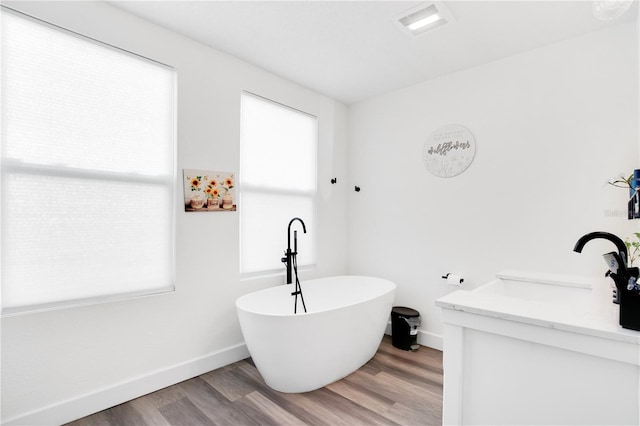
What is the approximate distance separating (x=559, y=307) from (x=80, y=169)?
8.75 feet

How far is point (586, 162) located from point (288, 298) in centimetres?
268

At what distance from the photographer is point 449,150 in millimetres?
3061

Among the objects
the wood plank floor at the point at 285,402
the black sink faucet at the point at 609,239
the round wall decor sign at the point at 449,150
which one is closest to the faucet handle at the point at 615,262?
the black sink faucet at the point at 609,239

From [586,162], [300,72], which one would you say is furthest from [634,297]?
[300,72]

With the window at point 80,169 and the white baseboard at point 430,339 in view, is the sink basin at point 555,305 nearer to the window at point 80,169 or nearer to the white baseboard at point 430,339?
the white baseboard at point 430,339

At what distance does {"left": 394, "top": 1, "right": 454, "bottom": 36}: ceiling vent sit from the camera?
209cm

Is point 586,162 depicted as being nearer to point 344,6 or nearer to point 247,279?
point 344,6

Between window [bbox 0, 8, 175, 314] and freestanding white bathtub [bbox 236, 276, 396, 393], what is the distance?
797 mm

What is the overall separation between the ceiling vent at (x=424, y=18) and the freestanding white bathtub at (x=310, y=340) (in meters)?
2.10

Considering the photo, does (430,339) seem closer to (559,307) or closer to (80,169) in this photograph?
(559,307)

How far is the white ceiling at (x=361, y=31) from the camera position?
211cm

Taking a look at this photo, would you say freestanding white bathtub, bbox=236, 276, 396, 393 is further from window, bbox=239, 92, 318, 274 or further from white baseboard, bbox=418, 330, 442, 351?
white baseboard, bbox=418, 330, 442, 351

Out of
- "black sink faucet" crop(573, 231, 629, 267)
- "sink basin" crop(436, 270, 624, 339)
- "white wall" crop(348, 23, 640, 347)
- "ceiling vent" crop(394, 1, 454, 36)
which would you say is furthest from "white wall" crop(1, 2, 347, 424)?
"black sink faucet" crop(573, 231, 629, 267)

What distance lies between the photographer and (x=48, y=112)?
190 cm
